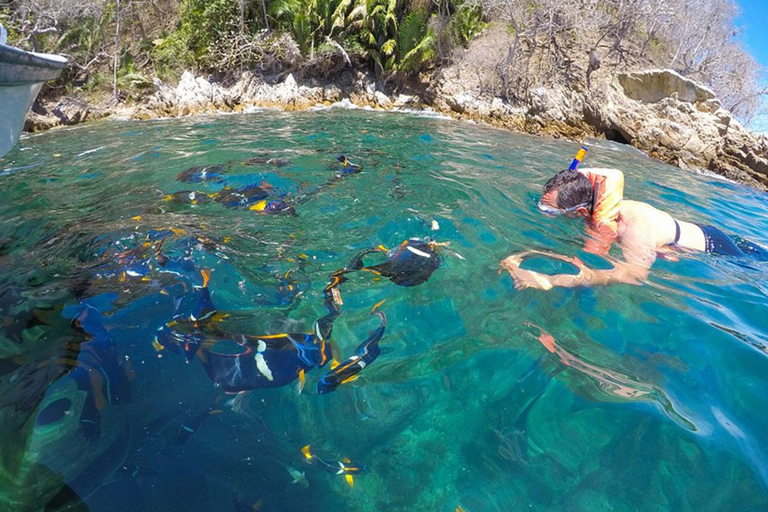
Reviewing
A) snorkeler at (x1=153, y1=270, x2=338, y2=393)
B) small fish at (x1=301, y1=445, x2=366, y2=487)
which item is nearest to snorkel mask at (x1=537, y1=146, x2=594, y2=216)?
snorkeler at (x1=153, y1=270, x2=338, y2=393)

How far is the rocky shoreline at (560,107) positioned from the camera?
11.5m

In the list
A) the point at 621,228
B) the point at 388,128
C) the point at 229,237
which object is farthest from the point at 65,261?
the point at 388,128

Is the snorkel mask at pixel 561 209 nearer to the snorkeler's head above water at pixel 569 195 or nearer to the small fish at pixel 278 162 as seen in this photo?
the snorkeler's head above water at pixel 569 195

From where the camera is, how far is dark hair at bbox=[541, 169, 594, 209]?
3.31 metres

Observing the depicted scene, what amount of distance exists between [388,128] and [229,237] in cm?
839

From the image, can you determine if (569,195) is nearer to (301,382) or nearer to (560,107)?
(301,382)

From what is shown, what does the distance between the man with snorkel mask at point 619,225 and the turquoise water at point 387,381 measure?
5.9 inches

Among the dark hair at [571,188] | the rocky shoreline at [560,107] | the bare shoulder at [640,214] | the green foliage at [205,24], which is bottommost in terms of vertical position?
the rocky shoreline at [560,107]

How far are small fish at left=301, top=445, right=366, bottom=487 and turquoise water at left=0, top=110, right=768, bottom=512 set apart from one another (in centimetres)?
3

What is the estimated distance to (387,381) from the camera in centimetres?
193

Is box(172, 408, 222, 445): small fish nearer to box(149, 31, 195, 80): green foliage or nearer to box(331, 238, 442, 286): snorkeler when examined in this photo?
box(331, 238, 442, 286): snorkeler

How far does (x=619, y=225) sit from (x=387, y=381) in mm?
2665

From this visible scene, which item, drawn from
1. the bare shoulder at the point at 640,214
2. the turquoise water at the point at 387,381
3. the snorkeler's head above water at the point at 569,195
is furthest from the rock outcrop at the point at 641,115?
the turquoise water at the point at 387,381

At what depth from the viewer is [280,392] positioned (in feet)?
5.96
